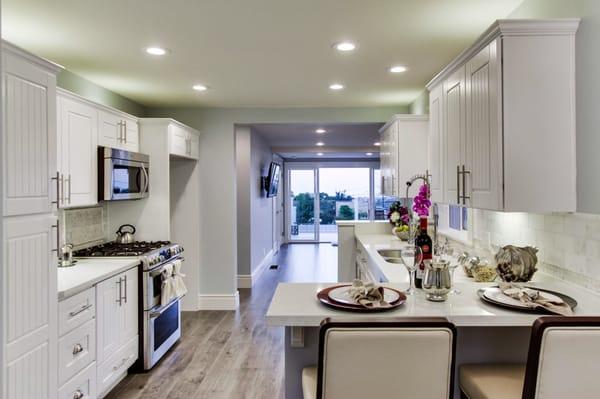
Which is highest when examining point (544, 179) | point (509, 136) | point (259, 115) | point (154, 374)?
point (259, 115)

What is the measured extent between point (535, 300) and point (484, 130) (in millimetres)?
854

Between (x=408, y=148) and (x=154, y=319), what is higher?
(x=408, y=148)

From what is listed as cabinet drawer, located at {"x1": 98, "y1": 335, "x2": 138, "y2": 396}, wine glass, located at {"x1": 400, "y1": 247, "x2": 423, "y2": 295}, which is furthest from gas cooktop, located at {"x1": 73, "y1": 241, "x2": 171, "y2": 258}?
wine glass, located at {"x1": 400, "y1": 247, "x2": 423, "y2": 295}

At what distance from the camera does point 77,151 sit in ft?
10.6

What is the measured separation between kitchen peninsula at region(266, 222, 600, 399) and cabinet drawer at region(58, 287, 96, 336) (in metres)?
1.31

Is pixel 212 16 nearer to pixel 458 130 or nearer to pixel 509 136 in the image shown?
pixel 458 130

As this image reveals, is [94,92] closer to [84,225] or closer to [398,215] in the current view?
[84,225]

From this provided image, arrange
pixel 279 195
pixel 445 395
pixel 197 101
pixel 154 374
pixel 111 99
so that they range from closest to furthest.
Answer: pixel 445 395, pixel 154 374, pixel 111 99, pixel 197 101, pixel 279 195

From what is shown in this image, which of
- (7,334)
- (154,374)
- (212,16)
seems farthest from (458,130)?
(154,374)

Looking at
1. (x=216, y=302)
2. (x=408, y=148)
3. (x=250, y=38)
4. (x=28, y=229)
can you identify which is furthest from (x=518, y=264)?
(x=216, y=302)

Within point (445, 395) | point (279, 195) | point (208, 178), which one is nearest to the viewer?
point (445, 395)

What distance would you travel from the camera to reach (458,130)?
255 centimetres

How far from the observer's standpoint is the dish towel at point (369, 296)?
1.83 meters

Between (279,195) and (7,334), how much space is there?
9.54 meters
